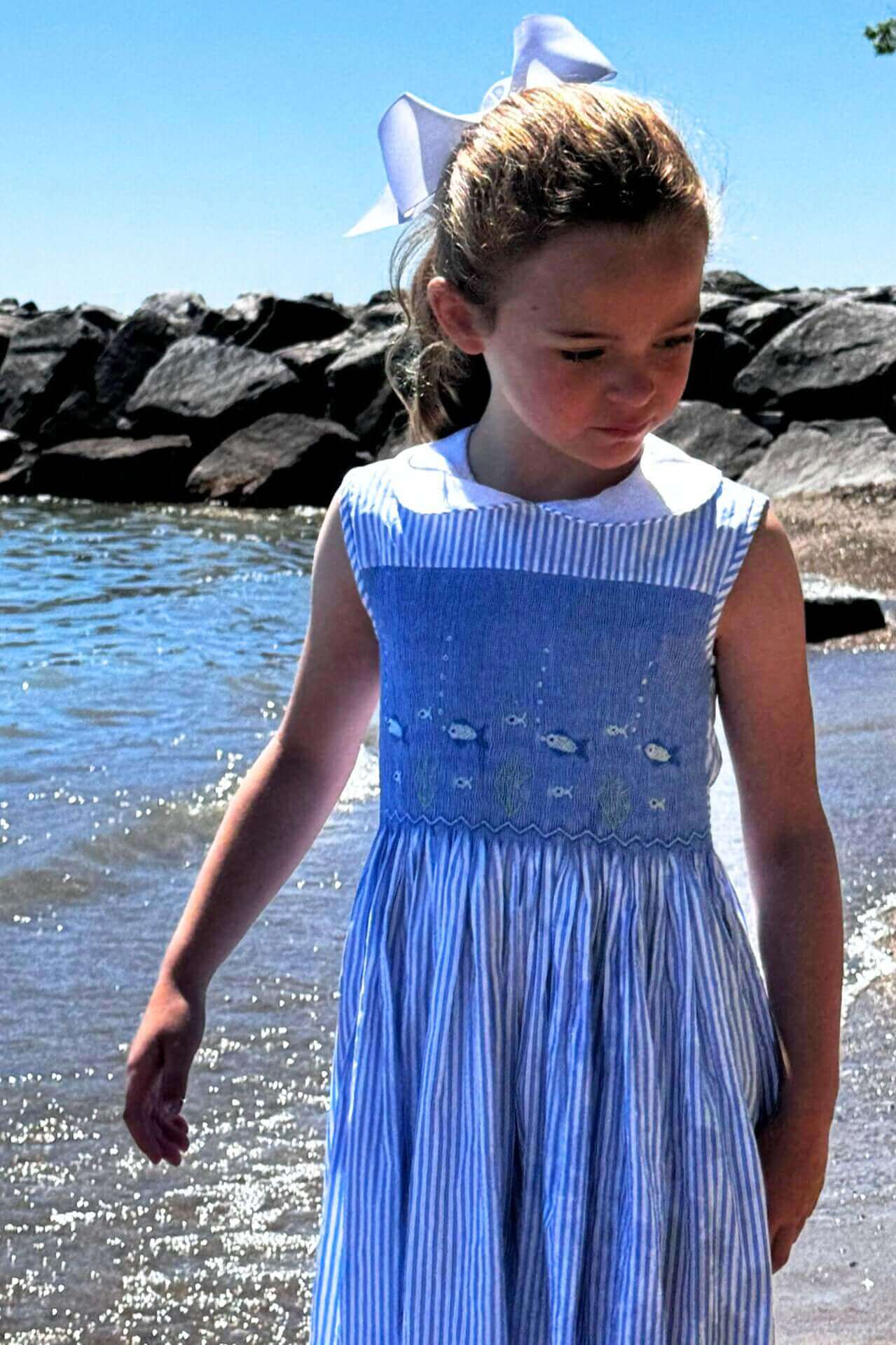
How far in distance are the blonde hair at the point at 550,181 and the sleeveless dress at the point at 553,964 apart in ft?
0.67

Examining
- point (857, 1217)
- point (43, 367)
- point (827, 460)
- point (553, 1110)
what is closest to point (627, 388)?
point (553, 1110)

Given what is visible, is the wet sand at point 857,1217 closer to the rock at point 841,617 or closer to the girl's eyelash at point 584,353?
the girl's eyelash at point 584,353

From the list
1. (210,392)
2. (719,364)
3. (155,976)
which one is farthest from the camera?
(210,392)

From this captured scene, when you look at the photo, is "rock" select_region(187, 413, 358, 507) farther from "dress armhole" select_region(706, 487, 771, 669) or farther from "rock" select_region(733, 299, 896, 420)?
"dress armhole" select_region(706, 487, 771, 669)

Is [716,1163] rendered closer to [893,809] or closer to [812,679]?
[893,809]

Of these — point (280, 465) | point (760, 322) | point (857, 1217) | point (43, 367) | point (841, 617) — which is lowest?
point (280, 465)

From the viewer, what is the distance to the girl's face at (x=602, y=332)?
4.58 ft

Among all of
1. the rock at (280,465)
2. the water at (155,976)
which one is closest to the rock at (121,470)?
the rock at (280,465)

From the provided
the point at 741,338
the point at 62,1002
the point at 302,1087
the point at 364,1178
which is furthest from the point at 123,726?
the point at 741,338

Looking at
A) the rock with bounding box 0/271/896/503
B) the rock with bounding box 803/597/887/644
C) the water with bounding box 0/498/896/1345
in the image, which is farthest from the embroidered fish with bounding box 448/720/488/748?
the rock with bounding box 0/271/896/503

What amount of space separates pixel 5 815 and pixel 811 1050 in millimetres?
4212

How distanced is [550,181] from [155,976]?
2794 mm

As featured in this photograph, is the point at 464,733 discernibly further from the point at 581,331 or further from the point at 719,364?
the point at 719,364

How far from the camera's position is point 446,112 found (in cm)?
162
